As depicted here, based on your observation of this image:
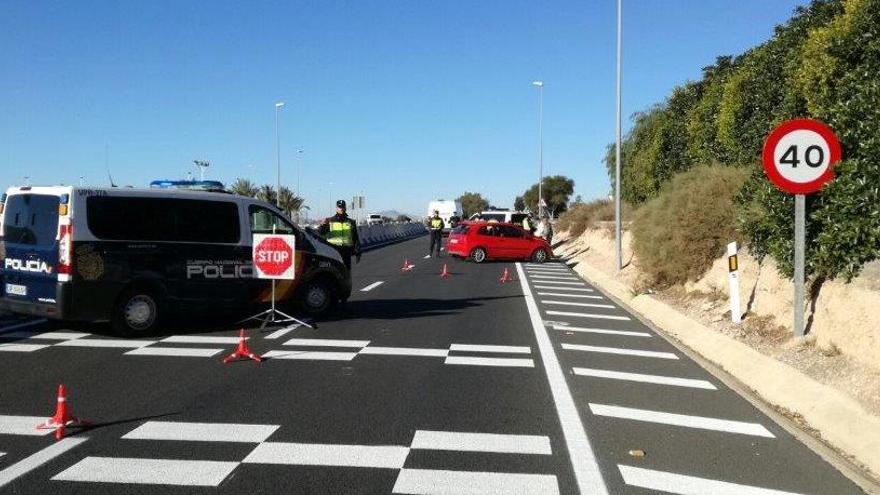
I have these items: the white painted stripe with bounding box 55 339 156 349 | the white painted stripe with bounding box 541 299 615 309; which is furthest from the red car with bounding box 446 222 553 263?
the white painted stripe with bounding box 55 339 156 349

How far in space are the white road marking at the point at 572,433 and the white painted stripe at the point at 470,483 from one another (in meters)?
0.07

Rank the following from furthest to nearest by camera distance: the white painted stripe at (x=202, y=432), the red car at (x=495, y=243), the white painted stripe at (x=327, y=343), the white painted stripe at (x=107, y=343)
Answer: the red car at (x=495, y=243) < the white painted stripe at (x=327, y=343) < the white painted stripe at (x=107, y=343) < the white painted stripe at (x=202, y=432)

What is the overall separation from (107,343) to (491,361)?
503 centimetres

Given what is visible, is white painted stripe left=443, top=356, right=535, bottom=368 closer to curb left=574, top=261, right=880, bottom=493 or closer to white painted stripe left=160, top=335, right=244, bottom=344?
curb left=574, top=261, right=880, bottom=493

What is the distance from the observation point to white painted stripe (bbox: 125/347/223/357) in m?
9.99

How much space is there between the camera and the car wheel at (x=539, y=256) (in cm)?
3126

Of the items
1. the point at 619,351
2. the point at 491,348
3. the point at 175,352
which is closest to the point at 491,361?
the point at 491,348

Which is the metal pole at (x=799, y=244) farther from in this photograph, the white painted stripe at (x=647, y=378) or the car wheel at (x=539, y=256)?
the car wheel at (x=539, y=256)

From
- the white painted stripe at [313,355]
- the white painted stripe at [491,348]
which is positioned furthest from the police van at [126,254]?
the white painted stripe at [491,348]

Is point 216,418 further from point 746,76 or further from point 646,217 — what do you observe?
point 746,76

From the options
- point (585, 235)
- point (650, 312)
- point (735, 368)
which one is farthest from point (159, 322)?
point (585, 235)

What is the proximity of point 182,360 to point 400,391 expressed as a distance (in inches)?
119

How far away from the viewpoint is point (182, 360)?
31.5 feet

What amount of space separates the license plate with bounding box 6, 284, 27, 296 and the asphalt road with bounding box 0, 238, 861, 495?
60 centimetres
